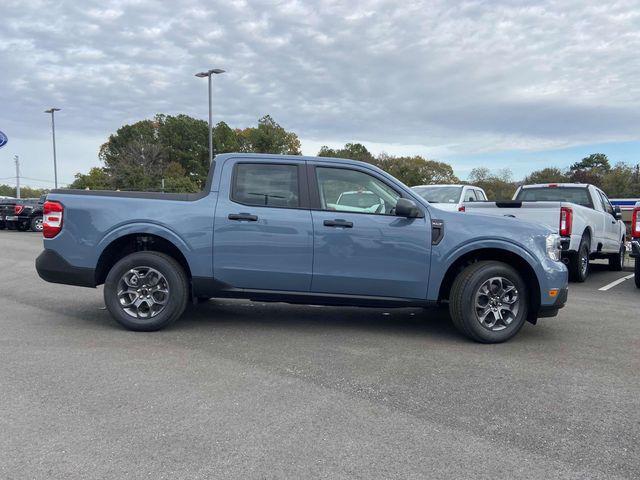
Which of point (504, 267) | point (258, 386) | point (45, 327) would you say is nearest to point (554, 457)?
point (258, 386)

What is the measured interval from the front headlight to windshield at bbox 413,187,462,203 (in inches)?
252

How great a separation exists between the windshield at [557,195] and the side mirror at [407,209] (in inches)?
256

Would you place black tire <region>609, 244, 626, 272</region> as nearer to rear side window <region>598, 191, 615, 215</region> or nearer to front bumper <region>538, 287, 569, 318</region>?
rear side window <region>598, 191, 615, 215</region>

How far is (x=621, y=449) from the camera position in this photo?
324 centimetres

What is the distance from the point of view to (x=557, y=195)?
448 inches

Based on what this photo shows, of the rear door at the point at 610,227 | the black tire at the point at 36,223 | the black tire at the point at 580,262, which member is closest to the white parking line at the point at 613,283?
the black tire at the point at 580,262

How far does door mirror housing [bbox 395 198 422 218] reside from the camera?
5.42 m

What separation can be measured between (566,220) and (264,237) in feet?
19.2

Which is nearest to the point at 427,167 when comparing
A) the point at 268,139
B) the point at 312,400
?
the point at 268,139

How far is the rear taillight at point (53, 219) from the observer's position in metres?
5.69

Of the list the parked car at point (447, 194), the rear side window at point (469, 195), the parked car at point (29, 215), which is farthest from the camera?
the parked car at point (29, 215)

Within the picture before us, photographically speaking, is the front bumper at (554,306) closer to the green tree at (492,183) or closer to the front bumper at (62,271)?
the front bumper at (62,271)

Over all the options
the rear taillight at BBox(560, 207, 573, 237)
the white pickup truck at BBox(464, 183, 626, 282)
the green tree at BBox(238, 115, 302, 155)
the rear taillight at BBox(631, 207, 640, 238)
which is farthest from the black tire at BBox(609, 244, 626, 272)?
the green tree at BBox(238, 115, 302, 155)

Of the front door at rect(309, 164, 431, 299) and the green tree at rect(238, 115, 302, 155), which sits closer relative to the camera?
the front door at rect(309, 164, 431, 299)
